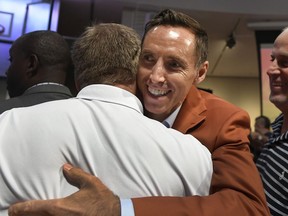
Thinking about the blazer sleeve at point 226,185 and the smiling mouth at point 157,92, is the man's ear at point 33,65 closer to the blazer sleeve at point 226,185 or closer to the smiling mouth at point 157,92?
the smiling mouth at point 157,92

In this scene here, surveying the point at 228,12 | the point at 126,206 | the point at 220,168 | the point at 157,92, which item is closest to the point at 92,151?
the point at 126,206

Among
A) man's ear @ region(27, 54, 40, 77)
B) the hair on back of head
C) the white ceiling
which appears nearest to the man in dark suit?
man's ear @ region(27, 54, 40, 77)

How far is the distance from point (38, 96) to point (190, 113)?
715mm

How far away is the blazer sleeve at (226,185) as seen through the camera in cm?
80

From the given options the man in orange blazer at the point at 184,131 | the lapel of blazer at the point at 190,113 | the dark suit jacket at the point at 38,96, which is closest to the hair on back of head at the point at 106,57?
the man in orange blazer at the point at 184,131

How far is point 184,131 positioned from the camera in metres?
1.12

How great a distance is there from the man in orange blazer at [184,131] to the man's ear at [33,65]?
70 cm

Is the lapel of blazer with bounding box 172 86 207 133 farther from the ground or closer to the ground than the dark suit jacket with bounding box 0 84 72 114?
farther from the ground

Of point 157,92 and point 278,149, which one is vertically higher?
point 157,92

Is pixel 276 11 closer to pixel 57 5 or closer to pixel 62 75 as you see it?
pixel 57 5

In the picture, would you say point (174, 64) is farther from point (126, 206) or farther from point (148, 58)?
point (126, 206)

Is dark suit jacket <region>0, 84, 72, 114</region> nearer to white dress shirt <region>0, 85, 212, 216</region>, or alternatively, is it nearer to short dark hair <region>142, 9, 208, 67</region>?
short dark hair <region>142, 9, 208, 67</region>

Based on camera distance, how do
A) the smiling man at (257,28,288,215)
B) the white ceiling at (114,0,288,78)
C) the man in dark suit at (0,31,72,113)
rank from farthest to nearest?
1. the white ceiling at (114,0,288,78)
2. the man in dark suit at (0,31,72,113)
3. the smiling man at (257,28,288,215)

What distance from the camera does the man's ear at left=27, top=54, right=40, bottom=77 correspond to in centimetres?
171
